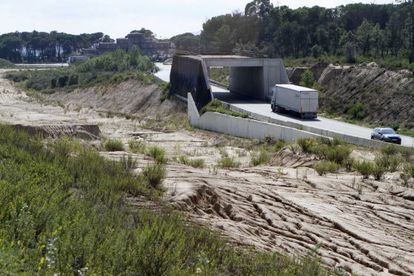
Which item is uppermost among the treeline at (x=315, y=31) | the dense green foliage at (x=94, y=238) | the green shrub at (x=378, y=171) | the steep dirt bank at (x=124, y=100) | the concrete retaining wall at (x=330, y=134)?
the treeline at (x=315, y=31)

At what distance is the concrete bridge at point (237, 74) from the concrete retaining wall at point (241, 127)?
366 centimetres

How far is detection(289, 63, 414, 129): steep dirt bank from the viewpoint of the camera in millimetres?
52688

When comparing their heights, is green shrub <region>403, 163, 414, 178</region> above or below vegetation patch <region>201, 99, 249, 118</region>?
above

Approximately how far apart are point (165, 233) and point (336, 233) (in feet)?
24.5

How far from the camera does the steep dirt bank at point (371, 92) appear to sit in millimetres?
52688

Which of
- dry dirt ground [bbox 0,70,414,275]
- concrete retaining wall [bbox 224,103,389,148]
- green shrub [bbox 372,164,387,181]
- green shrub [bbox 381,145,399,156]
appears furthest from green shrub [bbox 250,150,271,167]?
concrete retaining wall [bbox 224,103,389,148]

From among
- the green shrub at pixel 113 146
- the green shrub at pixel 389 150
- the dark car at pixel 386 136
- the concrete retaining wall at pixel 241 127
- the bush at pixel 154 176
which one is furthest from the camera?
the concrete retaining wall at pixel 241 127

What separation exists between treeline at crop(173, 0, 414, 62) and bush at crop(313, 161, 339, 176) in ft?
145

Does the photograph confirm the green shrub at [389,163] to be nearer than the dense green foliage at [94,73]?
Yes

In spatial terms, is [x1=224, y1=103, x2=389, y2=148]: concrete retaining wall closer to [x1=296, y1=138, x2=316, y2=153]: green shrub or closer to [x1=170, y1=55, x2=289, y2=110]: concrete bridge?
[x1=296, y1=138, x2=316, y2=153]: green shrub

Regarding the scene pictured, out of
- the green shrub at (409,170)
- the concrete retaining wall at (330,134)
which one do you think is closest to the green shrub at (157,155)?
the green shrub at (409,170)

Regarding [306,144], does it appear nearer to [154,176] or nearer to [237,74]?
[154,176]

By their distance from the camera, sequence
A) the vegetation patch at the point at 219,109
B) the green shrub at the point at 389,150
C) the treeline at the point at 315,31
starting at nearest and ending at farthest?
1. the green shrub at the point at 389,150
2. the vegetation patch at the point at 219,109
3. the treeline at the point at 315,31

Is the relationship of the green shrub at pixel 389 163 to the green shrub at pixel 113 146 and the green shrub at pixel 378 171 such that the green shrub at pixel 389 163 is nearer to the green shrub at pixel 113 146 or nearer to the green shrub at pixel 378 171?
the green shrub at pixel 378 171
